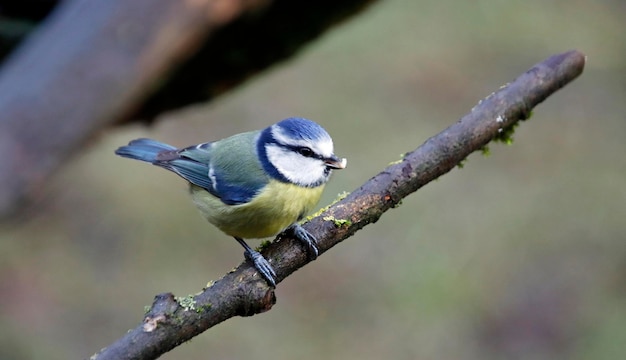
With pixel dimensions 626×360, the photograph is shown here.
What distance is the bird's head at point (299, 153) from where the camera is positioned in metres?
1.91

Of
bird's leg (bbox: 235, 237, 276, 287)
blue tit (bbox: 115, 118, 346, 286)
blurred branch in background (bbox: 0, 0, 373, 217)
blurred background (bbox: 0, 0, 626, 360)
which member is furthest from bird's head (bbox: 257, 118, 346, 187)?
blurred background (bbox: 0, 0, 626, 360)

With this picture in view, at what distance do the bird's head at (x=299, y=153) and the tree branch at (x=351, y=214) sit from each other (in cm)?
11

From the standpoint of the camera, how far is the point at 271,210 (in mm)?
1954

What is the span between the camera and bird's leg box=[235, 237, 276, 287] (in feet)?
5.69

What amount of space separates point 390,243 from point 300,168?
2757 mm

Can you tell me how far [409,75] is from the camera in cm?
596

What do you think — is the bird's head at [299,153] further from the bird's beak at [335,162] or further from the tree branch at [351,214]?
the tree branch at [351,214]

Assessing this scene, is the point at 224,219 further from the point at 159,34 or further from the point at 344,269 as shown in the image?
the point at 344,269

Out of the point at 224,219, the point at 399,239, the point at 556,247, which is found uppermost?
the point at 224,219

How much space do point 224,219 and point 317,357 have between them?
220 cm

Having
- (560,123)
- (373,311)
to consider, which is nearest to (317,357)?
(373,311)

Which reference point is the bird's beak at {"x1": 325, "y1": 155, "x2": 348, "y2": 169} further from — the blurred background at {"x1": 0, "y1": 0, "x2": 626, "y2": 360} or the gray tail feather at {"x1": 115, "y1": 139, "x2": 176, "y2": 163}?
the blurred background at {"x1": 0, "y1": 0, "x2": 626, "y2": 360}

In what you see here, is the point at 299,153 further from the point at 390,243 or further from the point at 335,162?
the point at 390,243

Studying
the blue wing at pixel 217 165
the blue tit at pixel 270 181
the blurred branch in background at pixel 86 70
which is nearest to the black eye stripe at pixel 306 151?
the blue tit at pixel 270 181
